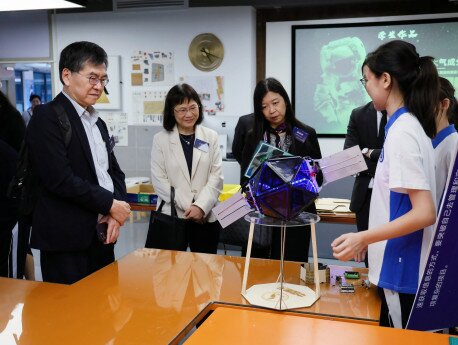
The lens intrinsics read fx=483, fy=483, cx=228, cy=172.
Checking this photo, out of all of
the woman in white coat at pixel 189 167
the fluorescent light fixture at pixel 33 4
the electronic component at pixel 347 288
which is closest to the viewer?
the electronic component at pixel 347 288

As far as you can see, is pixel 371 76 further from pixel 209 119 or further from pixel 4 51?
pixel 4 51

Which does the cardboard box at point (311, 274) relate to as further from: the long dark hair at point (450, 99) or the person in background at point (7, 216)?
the person in background at point (7, 216)

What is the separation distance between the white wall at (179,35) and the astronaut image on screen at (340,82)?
76cm

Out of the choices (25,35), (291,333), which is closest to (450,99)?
(291,333)

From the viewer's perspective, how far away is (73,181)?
1.94 meters

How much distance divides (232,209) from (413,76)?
73 cm

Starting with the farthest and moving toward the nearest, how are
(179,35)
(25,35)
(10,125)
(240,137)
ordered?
(25,35) < (179,35) < (240,137) < (10,125)

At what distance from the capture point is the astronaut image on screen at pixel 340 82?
503cm

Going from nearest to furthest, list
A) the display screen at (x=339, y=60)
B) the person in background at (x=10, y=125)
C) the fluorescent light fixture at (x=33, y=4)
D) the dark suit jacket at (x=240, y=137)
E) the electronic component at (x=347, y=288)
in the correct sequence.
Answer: the electronic component at (x=347, y=288) → the person in background at (x=10, y=125) → the fluorescent light fixture at (x=33, y=4) → the dark suit jacket at (x=240, y=137) → the display screen at (x=339, y=60)

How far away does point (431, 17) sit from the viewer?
15.7ft

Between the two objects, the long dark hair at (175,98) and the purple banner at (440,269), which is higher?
the long dark hair at (175,98)

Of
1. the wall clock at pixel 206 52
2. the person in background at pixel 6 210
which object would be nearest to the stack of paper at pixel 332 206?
the person in background at pixel 6 210

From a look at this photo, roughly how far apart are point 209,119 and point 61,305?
393 centimetres

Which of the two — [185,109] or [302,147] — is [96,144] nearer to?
[185,109]
